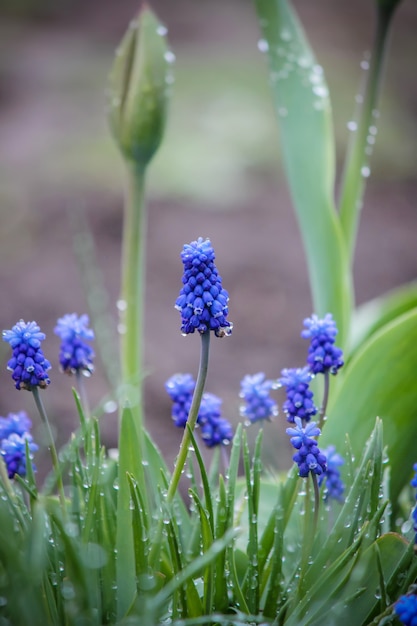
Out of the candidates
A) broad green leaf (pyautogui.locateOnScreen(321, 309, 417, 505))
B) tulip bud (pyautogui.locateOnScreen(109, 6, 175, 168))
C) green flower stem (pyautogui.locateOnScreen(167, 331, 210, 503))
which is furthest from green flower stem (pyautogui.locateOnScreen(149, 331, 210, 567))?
tulip bud (pyautogui.locateOnScreen(109, 6, 175, 168))

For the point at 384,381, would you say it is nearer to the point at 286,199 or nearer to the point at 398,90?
the point at 286,199

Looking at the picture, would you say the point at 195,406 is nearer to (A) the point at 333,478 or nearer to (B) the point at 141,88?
(A) the point at 333,478

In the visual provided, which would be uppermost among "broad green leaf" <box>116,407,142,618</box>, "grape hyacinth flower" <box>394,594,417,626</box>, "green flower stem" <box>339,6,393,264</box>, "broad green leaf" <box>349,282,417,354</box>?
"green flower stem" <box>339,6,393,264</box>

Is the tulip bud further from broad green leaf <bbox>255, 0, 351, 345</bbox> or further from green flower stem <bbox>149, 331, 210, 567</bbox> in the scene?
green flower stem <bbox>149, 331, 210, 567</bbox>

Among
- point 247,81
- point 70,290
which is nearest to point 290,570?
point 70,290

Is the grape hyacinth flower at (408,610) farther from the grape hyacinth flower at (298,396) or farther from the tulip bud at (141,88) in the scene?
the tulip bud at (141,88)

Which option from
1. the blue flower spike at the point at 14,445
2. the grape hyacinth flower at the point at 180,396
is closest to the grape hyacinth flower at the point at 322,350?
the grape hyacinth flower at the point at 180,396
